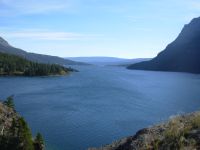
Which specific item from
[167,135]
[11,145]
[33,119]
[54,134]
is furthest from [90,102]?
[167,135]

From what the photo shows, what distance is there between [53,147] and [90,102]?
54.7 m

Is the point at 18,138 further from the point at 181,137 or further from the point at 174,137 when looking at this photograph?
the point at 181,137

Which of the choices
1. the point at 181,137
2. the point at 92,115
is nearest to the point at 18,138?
the point at 181,137

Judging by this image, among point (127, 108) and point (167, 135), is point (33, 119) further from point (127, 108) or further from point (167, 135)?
point (167, 135)

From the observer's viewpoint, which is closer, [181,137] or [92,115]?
[181,137]

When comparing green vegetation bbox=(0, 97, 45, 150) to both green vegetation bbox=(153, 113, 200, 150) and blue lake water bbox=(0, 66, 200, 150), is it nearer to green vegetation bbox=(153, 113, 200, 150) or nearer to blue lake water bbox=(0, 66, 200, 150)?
blue lake water bbox=(0, 66, 200, 150)

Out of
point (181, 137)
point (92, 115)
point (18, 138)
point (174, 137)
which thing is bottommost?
point (92, 115)

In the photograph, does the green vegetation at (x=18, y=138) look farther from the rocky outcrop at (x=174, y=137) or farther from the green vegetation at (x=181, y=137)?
the green vegetation at (x=181, y=137)

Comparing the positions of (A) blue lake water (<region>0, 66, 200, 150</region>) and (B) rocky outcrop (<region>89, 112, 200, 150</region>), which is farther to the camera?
(A) blue lake water (<region>0, 66, 200, 150</region>)

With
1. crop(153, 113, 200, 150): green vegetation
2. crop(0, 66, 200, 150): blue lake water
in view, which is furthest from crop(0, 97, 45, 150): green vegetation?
crop(153, 113, 200, 150): green vegetation

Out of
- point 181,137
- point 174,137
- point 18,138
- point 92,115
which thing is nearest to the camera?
point 181,137

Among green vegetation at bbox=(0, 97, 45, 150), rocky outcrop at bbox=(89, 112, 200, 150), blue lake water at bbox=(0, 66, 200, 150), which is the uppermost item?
rocky outcrop at bbox=(89, 112, 200, 150)

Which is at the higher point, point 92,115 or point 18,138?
point 18,138

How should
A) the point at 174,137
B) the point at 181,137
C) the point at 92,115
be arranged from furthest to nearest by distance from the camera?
the point at 92,115 < the point at 174,137 < the point at 181,137
